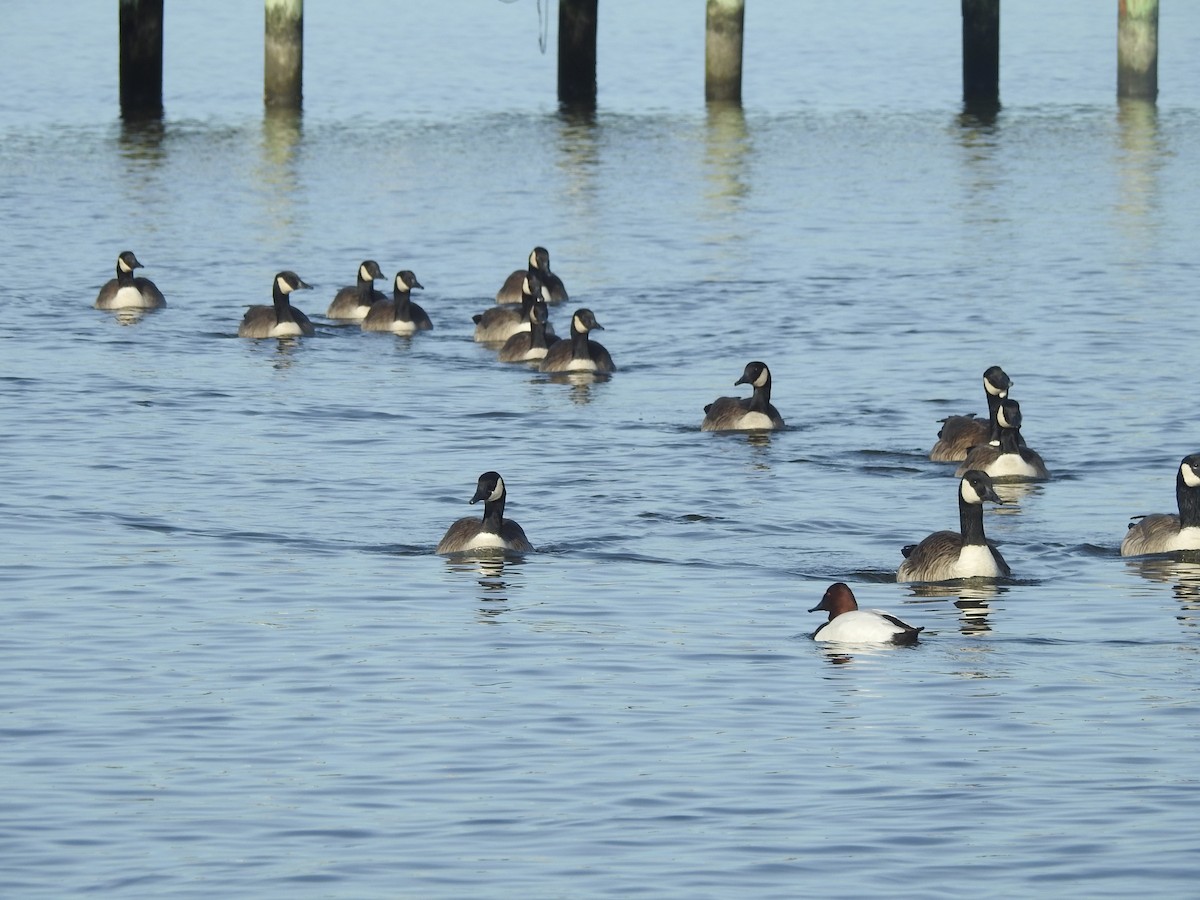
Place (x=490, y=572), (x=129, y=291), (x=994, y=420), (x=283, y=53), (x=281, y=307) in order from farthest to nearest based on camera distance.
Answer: (x=283, y=53), (x=129, y=291), (x=281, y=307), (x=994, y=420), (x=490, y=572)

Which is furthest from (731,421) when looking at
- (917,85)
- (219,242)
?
(917,85)

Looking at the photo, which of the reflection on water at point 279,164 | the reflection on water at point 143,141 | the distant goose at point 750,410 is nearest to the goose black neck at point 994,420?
the distant goose at point 750,410

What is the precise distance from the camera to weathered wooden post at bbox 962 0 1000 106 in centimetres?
5978

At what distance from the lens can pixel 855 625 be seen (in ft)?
57.0

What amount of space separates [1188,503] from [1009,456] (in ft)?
10.3

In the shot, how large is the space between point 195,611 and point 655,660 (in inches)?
144

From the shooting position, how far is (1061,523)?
22.3 metres

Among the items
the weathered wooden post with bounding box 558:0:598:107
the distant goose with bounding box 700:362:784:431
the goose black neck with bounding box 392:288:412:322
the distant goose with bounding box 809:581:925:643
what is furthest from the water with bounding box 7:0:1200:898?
the weathered wooden post with bounding box 558:0:598:107

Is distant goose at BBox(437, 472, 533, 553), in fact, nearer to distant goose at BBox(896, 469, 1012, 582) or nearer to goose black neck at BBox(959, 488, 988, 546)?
distant goose at BBox(896, 469, 1012, 582)

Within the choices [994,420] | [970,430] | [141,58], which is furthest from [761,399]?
[141,58]

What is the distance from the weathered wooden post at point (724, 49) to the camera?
5772 cm

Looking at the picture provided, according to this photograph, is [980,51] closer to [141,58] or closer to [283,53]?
[283,53]

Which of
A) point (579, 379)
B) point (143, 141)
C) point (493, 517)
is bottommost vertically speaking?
point (493, 517)

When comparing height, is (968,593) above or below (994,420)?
below
